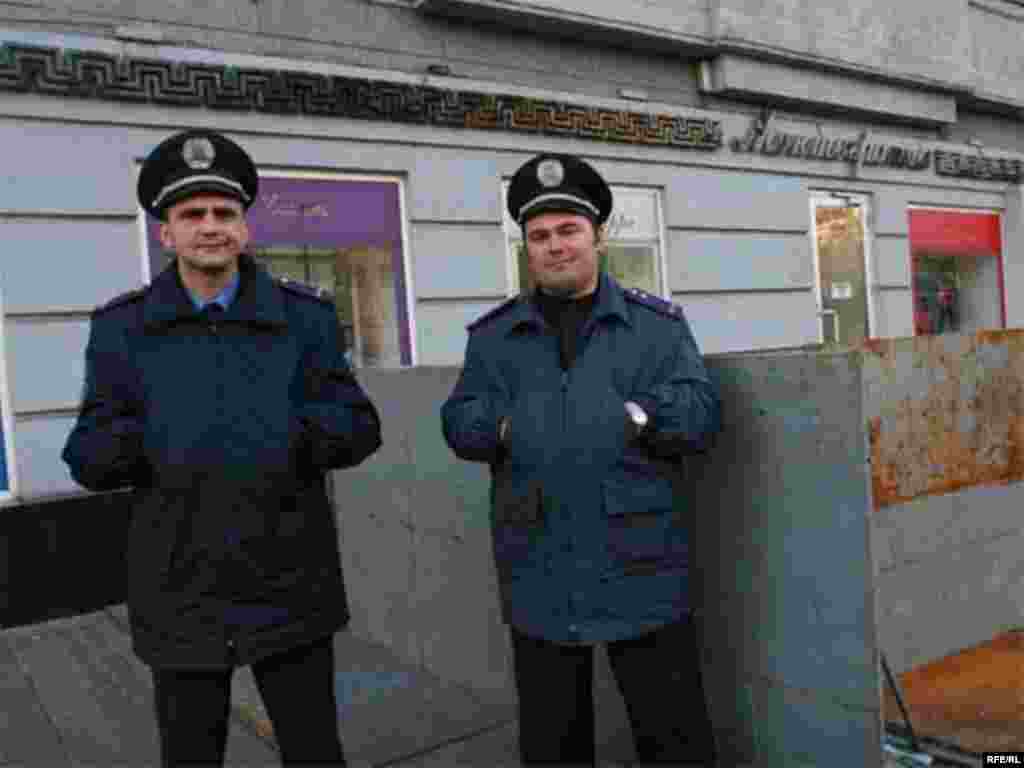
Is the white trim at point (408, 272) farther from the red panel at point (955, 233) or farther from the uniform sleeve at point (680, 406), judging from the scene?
the red panel at point (955, 233)

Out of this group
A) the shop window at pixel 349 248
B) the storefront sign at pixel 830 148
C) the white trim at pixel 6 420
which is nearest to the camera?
the white trim at pixel 6 420

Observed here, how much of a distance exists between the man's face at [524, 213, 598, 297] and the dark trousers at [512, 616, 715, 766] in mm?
919

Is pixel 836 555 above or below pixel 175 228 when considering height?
below

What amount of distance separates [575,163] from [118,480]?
1.38 meters

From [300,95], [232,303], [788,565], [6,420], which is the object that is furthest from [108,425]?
[300,95]

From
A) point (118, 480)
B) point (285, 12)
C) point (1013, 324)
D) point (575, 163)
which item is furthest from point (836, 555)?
point (1013, 324)

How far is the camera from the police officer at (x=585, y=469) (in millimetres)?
2266

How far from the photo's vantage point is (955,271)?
37.1 ft

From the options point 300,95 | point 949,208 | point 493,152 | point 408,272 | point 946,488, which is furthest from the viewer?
point 949,208

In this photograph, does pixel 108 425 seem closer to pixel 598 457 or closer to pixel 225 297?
pixel 225 297

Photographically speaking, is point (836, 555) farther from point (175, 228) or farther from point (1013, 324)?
point (1013, 324)

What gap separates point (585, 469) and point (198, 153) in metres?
1.18

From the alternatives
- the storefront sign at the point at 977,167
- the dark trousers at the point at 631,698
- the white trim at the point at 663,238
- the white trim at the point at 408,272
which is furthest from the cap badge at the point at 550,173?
the storefront sign at the point at 977,167

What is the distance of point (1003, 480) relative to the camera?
3537 millimetres
